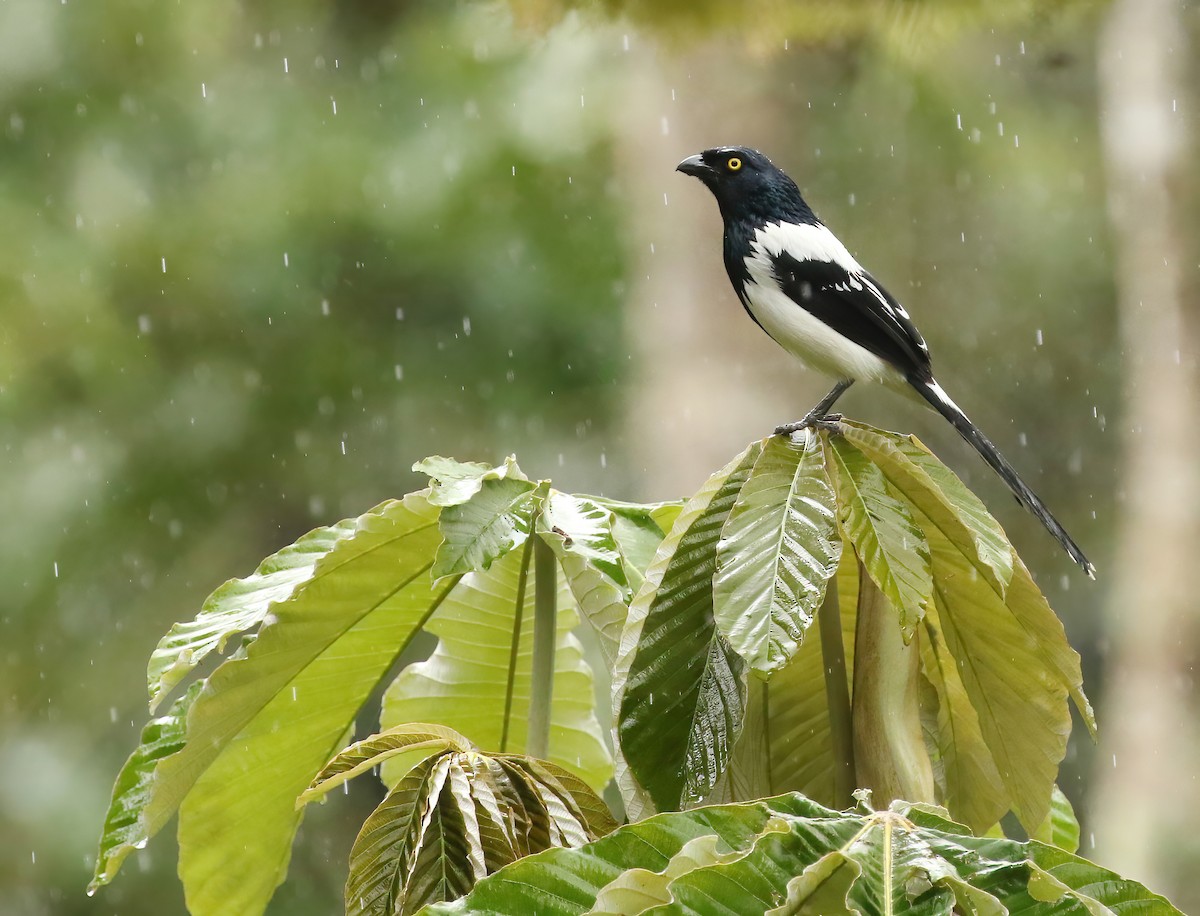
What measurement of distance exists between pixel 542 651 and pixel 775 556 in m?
0.18

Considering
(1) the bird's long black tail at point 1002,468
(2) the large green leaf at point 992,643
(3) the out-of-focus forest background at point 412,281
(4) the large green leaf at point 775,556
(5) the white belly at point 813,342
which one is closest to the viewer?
(4) the large green leaf at point 775,556

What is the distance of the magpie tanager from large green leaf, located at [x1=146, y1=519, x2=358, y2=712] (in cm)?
61

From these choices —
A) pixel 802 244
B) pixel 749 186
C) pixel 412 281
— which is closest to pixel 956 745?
pixel 802 244

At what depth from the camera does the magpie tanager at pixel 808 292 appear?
1.41 metres

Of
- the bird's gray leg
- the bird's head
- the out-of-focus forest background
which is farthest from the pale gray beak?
the out-of-focus forest background

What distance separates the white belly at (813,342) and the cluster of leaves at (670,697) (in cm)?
50

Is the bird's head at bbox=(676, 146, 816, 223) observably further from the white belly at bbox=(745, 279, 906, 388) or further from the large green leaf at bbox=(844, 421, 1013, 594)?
the large green leaf at bbox=(844, 421, 1013, 594)

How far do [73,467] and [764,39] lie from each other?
9.42ft

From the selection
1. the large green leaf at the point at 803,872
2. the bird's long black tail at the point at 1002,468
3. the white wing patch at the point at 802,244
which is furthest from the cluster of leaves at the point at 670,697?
the white wing patch at the point at 802,244

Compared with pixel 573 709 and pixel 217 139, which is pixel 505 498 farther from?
pixel 217 139

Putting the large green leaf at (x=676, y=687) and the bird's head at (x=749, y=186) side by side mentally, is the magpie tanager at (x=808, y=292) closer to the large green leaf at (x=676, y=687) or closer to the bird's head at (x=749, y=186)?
the bird's head at (x=749, y=186)

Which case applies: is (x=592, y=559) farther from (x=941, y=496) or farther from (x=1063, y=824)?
(x=1063, y=824)

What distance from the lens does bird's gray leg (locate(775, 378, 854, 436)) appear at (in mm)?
886

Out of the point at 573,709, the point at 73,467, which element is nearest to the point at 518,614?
the point at 573,709
